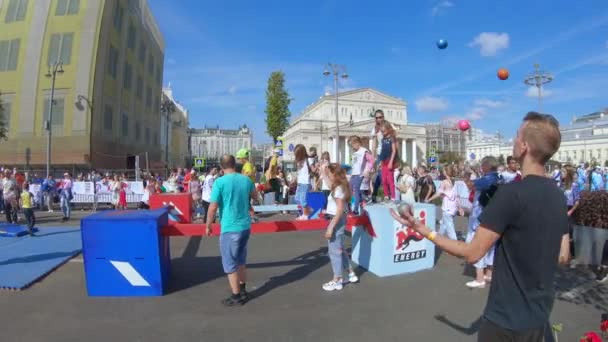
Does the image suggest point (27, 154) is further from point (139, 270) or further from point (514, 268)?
point (514, 268)

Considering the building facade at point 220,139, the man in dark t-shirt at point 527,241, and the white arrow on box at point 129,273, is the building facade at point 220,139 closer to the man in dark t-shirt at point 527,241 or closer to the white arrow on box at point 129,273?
the white arrow on box at point 129,273

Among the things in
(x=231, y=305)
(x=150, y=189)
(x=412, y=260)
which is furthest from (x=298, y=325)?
(x=150, y=189)

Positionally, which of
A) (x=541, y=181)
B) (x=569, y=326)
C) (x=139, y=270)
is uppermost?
(x=541, y=181)

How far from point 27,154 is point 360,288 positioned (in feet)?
107

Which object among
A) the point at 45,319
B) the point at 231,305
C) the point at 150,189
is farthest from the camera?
the point at 150,189

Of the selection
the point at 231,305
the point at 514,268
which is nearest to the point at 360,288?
the point at 231,305

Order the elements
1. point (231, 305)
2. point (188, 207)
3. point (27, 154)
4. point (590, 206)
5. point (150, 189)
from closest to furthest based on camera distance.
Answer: point (231, 305) < point (590, 206) < point (188, 207) < point (150, 189) < point (27, 154)

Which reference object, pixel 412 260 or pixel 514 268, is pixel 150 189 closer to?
pixel 412 260

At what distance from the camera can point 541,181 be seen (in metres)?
1.95

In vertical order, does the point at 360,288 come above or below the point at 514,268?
below

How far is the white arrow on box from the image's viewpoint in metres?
5.43

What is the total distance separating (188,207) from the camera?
10.2 m

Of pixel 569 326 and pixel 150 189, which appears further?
pixel 150 189

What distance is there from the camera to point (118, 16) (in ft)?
111
